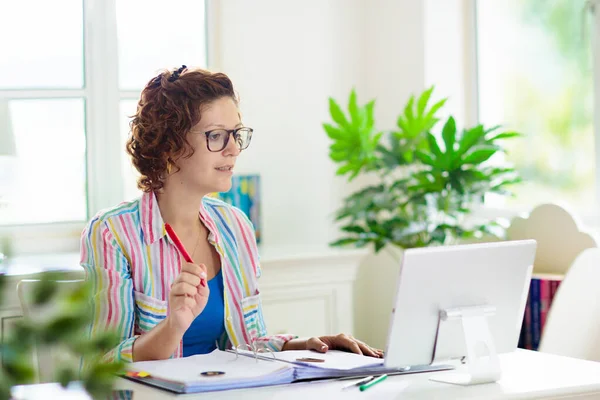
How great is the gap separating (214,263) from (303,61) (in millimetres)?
1781

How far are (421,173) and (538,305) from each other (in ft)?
2.06

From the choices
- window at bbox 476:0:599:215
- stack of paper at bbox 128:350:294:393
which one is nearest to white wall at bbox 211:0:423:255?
window at bbox 476:0:599:215

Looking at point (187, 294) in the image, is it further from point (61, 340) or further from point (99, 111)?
point (99, 111)

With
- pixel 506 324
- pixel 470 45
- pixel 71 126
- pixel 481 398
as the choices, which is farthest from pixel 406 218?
pixel 481 398

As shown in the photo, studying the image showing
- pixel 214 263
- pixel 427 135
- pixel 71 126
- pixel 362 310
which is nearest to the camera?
pixel 214 263

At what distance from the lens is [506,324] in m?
1.54

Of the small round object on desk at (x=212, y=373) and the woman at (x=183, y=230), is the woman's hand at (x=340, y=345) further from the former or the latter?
the small round object on desk at (x=212, y=373)

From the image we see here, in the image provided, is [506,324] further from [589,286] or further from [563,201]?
[563,201]

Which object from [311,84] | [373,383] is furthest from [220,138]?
[311,84]

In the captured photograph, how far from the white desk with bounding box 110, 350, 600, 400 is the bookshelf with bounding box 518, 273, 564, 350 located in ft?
4.13

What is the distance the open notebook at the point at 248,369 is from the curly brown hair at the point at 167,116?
1.91ft

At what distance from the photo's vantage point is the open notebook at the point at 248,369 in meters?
1.38

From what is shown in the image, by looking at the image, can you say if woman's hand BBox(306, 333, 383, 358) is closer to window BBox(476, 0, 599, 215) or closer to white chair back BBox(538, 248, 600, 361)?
white chair back BBox(538, 248, 600, 361)

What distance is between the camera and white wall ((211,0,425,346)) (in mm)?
3492
